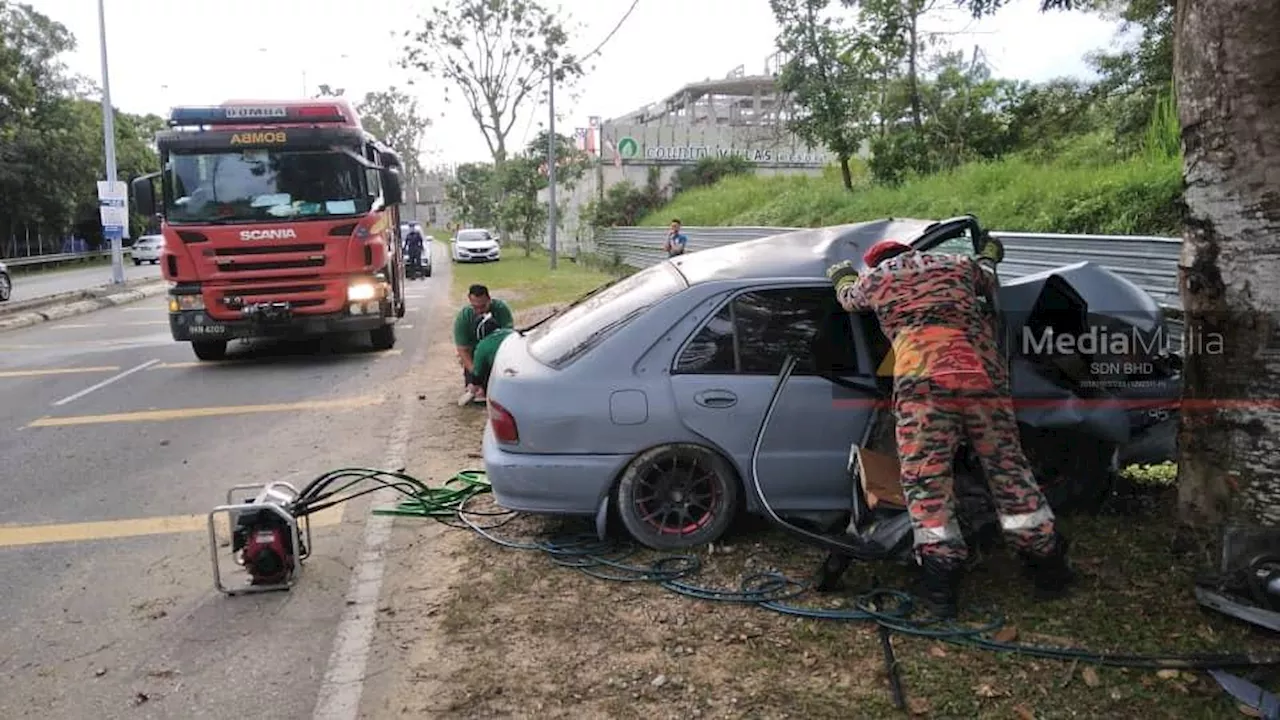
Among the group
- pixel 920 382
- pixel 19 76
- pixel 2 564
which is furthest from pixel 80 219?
pixel 920 382

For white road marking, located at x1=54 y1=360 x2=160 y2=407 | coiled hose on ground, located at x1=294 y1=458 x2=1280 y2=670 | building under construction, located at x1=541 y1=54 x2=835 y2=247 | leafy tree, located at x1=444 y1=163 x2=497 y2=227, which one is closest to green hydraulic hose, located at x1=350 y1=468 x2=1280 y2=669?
coiled hose on ground, located at x1=294 y1=458 x2=1280 y2=670

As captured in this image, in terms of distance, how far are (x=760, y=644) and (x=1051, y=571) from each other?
124 centimetres

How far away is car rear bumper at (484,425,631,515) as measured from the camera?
445 cm

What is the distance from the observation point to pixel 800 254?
491cm

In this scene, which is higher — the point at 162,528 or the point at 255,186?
the point at 255,186

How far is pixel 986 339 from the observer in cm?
381

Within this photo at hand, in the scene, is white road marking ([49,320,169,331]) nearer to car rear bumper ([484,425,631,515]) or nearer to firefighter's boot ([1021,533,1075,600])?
car rear bumper ([484,425,631,515])

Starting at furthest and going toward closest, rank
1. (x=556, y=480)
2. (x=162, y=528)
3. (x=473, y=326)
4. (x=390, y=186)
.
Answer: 1. (x=390, y=186)
2. (x=473, y=326)
3. (x=162, y=528)
4. (x=556, y=480)

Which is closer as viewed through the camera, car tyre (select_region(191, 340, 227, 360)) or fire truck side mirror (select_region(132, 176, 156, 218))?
fire truck side mirror (select_region(132, 176, 156, 218))

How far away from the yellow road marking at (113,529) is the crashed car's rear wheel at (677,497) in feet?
6.61

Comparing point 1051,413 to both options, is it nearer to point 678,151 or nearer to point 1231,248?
point 1231,248

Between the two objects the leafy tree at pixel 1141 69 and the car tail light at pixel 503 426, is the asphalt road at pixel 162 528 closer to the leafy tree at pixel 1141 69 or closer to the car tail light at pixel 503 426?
the car tail light at pixel 503 426

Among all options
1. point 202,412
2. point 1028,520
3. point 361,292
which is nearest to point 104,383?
point 202,412

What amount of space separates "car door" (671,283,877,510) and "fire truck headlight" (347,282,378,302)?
730 centimetres
